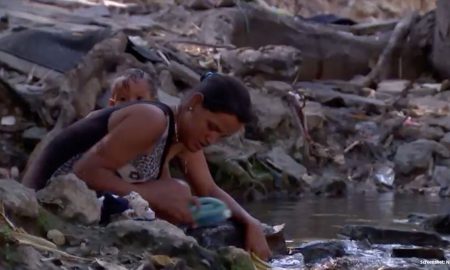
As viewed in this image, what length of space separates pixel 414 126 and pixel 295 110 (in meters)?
1.86

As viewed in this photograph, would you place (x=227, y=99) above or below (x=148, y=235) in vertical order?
above

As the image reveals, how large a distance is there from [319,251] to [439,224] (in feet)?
5.77

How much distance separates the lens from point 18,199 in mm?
3441

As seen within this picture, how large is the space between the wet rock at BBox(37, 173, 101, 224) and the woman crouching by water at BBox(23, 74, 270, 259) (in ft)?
1.68

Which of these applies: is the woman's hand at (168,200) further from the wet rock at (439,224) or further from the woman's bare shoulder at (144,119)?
the wet rock at (439,224)

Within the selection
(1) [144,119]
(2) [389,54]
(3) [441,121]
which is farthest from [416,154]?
(1) [144,119]

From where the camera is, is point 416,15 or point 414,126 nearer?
point 414,126

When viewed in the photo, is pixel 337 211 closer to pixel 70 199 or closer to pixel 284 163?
pixel 284 163

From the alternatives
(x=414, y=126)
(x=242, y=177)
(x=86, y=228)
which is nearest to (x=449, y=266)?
(x=86, y=228)

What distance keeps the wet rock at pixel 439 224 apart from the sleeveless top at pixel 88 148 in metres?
2.57

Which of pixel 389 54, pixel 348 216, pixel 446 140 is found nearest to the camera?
pixel 348 216

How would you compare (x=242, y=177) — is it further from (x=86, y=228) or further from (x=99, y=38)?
(x=86, y=228)

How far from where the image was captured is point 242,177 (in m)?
9.77

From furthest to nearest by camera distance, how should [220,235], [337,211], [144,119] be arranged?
[337,211], [220,235], [144,119]
